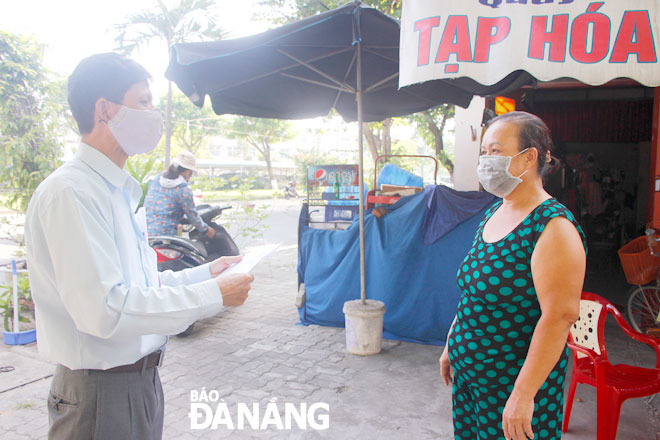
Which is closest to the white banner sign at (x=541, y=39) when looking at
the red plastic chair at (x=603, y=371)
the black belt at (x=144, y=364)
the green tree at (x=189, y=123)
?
the red plastic chair at (x=603, y=371)

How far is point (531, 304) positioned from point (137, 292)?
126 cm

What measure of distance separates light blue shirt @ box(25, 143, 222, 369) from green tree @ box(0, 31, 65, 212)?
14.9 feet

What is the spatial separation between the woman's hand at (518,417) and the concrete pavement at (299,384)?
1.42 m

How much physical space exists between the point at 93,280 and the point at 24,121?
510cm

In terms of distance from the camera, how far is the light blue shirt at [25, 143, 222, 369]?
1.10 metres

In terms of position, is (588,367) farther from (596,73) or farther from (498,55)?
(498,55)

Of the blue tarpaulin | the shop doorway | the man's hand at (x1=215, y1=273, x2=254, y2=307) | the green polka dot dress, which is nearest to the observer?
the man's hand at (x1=215, y1=273, x2=254, y2=307)

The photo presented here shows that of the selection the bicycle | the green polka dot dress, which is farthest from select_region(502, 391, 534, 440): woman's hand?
the bicycle

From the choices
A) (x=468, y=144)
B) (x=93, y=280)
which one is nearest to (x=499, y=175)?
(x=93, y=280)

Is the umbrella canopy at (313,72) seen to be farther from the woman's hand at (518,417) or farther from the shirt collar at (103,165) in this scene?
the woman's hand at (518,417)

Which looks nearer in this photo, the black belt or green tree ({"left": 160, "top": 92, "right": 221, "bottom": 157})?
the black belt

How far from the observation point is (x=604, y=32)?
2.54 metres

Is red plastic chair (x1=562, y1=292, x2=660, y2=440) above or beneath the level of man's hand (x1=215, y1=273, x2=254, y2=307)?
beneath

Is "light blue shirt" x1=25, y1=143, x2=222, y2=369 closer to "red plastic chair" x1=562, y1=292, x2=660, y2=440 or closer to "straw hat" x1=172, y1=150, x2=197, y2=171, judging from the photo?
"red plastic chair" x1=562, y1=292, x2=660, y2=440
